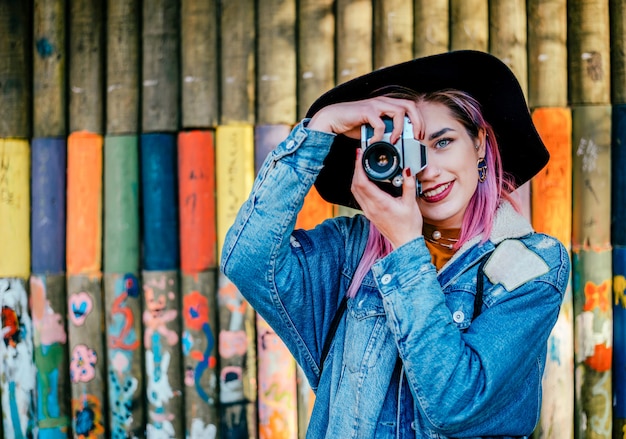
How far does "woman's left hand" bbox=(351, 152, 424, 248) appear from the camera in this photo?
129 centimetres

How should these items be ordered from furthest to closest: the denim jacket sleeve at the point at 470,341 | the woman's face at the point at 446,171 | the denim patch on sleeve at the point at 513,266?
1. the woman's face at the point at 446,171
2. the denim patch on sleeve at the point at 513,266
3. the denim jacket sleeve at the point at 470,341

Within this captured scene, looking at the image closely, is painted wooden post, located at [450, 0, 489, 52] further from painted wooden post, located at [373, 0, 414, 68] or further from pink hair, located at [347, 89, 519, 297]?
pink hair, located at [347, 89, 519, 297]

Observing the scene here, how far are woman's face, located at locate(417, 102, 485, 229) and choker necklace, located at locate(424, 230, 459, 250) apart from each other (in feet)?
0.14

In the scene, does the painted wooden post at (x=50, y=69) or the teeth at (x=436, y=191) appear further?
the painted wooden post at (x=50, y=69)

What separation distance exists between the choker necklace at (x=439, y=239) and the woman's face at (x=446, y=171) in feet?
0.14

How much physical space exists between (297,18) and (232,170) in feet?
2.76

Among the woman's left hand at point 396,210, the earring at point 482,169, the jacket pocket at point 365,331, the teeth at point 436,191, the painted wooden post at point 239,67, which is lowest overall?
the jacket pocket at point 365,331

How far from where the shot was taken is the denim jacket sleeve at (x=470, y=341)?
1.15m

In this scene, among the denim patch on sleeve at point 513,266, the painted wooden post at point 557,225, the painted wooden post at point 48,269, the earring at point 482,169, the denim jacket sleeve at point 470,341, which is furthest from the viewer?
the painted wooden post at point 48,269

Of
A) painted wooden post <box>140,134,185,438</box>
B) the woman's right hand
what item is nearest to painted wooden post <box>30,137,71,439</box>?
painted wooden post <box>140,134,185,438</box>

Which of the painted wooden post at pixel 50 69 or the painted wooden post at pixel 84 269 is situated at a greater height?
the painted wooden post at pixel 50 69

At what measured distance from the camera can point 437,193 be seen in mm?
1445

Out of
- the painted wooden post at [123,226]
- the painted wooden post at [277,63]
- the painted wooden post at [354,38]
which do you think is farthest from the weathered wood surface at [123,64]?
the painted wooden post at [354,38]

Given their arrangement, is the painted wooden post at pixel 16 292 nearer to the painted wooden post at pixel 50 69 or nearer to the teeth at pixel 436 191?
the painted wooden post at pixel 50 69
